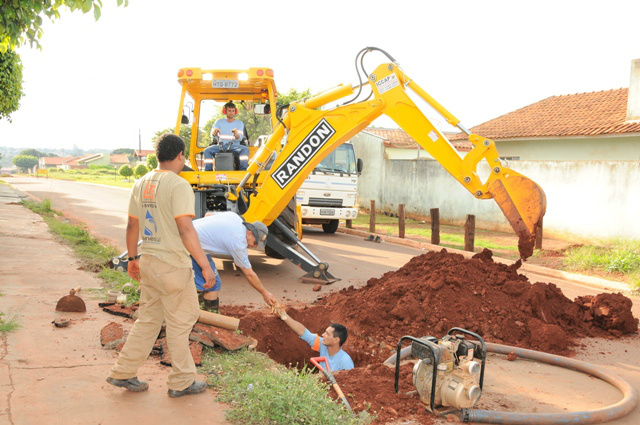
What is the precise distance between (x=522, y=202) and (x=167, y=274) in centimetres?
469

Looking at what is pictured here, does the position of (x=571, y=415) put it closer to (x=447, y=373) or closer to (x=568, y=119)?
(x=447, y=373)

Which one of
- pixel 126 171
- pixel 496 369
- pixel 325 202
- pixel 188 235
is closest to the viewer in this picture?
pixel 188 235

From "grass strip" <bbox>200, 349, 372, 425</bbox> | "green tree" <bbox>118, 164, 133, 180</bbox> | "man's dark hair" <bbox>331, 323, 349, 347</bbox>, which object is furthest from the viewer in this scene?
"green tree" <bbox>118, 164, 133, 180</bbox>

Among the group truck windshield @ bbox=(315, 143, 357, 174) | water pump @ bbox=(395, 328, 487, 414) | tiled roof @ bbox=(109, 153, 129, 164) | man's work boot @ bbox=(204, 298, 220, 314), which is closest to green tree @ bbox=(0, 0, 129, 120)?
man's work boot @ bbox=(204, 298, 220, 314)

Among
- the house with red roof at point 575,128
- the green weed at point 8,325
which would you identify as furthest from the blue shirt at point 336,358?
the house with red roof at point 575,128

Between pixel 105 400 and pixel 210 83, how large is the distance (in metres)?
7.75

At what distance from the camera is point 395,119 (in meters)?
8.42

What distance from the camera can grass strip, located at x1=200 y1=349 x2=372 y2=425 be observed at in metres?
3.70

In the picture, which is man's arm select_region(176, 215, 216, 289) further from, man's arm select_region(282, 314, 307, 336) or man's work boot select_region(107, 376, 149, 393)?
man's arm select_region(282, 314, 307, 336)

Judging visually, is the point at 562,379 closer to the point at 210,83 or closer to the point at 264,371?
the point at 264,371

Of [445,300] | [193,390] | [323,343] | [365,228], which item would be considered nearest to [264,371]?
[193,390]

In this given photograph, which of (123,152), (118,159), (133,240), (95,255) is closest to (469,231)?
(95,255)

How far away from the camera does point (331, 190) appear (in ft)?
54.9

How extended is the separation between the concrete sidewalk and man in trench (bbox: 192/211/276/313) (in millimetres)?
947
